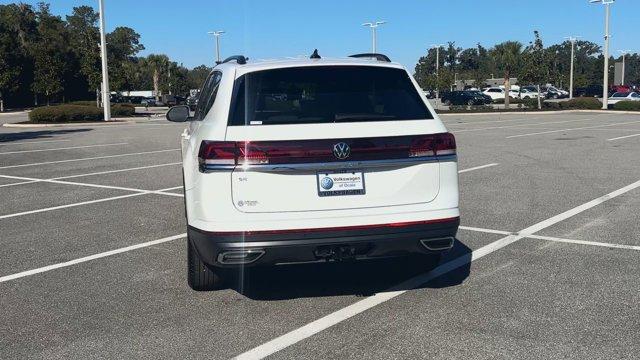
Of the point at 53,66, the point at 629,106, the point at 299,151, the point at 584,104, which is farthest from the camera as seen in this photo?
the point at 53,66

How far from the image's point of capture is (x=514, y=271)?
5.59 m

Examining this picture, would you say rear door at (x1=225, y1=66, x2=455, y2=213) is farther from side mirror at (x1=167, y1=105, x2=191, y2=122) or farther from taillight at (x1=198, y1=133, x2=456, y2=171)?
side mirror at (x1=167, y1=105, x2=191, y2=122)

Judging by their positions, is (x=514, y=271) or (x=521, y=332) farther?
(x=514, y=271)

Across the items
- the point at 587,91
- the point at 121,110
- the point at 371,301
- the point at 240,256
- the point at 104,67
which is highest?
the point at 104,67

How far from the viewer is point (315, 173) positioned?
4.31m

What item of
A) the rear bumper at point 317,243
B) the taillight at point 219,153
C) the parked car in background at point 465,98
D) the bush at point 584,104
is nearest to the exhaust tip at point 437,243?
the rear bumper at point 317,243

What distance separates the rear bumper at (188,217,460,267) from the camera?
14.0 feet

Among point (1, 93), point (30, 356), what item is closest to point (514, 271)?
point (30, 356)

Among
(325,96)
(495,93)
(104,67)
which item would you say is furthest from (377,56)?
(495,93)

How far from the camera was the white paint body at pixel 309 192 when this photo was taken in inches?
168

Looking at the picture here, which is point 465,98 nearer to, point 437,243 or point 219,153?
point 437,243

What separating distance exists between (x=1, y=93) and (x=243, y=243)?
59.9 metres

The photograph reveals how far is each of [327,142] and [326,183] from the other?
272 mm

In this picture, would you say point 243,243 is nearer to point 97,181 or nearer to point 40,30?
point 97,181
